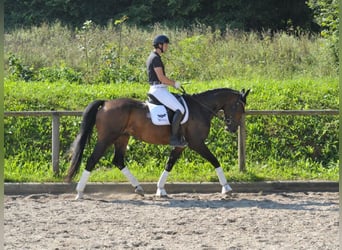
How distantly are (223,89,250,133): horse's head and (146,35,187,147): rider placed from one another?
2.81ft

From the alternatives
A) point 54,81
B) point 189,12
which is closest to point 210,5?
point 189,12

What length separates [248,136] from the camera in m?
13.5

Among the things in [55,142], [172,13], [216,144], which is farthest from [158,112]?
[172,13]

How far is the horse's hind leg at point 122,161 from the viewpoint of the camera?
37.3ft

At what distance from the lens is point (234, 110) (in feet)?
38.4

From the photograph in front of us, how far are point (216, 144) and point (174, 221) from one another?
4.26 metres

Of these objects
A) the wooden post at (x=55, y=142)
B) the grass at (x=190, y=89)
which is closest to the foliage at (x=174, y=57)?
the grass at (x=190, y=89)

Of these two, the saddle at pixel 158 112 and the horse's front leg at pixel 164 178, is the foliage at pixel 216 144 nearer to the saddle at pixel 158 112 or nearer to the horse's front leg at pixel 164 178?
the horse's front leg at pixel 164 178

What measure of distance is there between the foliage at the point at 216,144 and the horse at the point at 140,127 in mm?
785

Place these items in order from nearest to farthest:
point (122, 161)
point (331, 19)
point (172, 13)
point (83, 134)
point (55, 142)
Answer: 1. point (83, 134)
2. point (122, 161)
3. point (55, 142)
4. point (331, 19)
5. point (172, 13)

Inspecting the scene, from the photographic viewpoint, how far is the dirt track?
7.96m

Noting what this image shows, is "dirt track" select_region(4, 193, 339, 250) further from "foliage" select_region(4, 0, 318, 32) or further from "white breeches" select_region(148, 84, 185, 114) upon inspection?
"foliage" select_region(4, 0, 318, 32)

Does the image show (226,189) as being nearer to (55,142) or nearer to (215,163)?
(215,163)

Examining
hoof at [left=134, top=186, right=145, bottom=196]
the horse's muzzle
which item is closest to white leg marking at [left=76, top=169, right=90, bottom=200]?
hoof at [left=134, top=186, right=145, bottom=196]
